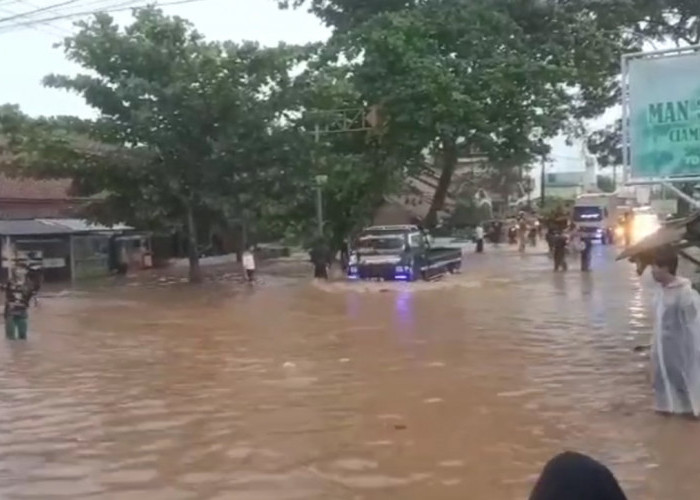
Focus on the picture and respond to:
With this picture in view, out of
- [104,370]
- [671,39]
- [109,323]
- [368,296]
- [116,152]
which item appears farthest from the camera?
[671,39]

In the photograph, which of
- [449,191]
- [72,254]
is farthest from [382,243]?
[449,191]

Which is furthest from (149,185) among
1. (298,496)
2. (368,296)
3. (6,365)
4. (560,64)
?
(298,496)

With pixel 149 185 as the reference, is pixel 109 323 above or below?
below

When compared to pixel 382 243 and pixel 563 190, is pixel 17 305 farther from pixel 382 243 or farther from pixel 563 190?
pixel 563 190

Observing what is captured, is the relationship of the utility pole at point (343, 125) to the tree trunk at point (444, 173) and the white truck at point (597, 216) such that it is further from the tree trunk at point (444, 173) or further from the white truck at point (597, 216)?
the white truck at point (597, 216)

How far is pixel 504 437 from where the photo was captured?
933 cm

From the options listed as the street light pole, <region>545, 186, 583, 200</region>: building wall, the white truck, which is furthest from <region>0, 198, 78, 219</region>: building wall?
<region>545, 186, 583, 200</region>: building wall

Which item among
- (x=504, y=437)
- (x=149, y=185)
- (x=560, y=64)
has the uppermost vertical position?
(x=560, y=64)

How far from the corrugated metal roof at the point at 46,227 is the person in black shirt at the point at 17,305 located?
16499 millimetres

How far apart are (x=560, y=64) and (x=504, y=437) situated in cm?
2994

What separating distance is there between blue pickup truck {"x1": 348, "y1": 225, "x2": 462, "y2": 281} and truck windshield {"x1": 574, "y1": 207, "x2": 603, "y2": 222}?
106ft

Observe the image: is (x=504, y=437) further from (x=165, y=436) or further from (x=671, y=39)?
(x=671, y=39)

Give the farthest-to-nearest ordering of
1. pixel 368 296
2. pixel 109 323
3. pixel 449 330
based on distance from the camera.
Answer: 1. pixel 368 296
2. pixel 109 323
3. pixel 449 330

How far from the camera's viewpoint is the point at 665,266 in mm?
9773
